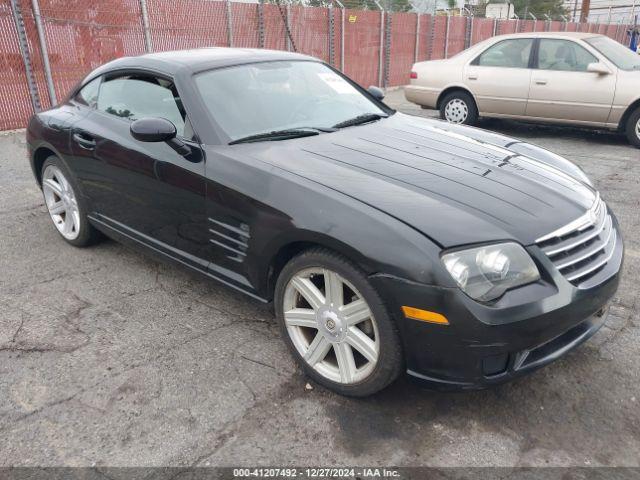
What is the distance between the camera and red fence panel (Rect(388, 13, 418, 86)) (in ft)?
49.3

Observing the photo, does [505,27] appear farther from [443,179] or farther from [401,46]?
[443,179]

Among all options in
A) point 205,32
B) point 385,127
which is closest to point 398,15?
point 205,32

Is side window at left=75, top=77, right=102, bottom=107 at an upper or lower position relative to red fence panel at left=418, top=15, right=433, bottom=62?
upper

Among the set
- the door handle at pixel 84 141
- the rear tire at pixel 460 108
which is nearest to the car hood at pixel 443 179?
the door handle at pixel 84 141

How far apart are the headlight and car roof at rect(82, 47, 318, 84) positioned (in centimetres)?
206

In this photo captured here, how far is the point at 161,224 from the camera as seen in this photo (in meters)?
3.32

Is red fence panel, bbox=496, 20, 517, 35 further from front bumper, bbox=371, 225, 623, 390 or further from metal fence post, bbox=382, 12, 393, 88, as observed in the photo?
front bumper, bbox=371, 225, 623, 390

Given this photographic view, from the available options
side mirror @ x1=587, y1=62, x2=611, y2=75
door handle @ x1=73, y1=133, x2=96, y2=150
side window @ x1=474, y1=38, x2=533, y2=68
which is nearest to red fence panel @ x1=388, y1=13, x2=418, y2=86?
side window @ x1=474, y1=38, x2=533, y2=68

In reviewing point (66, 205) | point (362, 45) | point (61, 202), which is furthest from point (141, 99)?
point (362, 45)

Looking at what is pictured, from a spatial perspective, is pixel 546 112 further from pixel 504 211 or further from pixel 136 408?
pixel 136 408

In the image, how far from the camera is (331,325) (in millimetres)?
2539

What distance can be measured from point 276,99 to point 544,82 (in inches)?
234

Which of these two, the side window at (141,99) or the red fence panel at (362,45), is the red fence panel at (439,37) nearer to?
the red fence panel at (362,45)

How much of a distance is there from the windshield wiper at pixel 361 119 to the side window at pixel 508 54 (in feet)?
17.9
